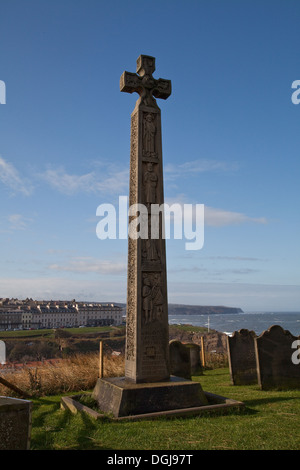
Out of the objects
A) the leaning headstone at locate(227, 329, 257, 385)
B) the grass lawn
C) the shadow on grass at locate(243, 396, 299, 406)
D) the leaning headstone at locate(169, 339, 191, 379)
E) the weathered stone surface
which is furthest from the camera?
the leaning headstone at locate(227, 329, 257, 385)

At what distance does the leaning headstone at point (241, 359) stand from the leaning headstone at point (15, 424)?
906 centimetres

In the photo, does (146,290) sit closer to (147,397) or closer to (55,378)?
(147,397)

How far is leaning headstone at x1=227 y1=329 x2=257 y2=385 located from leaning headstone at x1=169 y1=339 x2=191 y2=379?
1404mm

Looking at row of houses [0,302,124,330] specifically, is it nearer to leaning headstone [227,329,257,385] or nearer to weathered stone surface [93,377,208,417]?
leaning headstone [227,329,257,385]

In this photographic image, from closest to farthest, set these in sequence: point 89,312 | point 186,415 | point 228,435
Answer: point 228,435, point 186,415, point 89,312

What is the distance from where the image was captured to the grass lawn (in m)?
5.04

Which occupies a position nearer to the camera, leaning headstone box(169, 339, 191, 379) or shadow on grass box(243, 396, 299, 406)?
shadow on grass box(243, 396, 299, 406)

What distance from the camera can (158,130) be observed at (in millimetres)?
9141

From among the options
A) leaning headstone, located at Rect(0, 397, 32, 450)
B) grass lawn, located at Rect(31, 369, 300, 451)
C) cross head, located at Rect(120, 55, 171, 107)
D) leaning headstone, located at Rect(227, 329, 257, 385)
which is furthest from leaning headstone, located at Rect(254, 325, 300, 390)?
Answer: leaning headstone, located at Rect(0, 397, 32, 450)

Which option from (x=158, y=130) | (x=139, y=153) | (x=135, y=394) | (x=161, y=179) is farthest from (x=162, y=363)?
(x=158, y=130)

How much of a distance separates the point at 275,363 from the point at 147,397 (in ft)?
16.3

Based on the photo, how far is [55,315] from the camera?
101 meters
